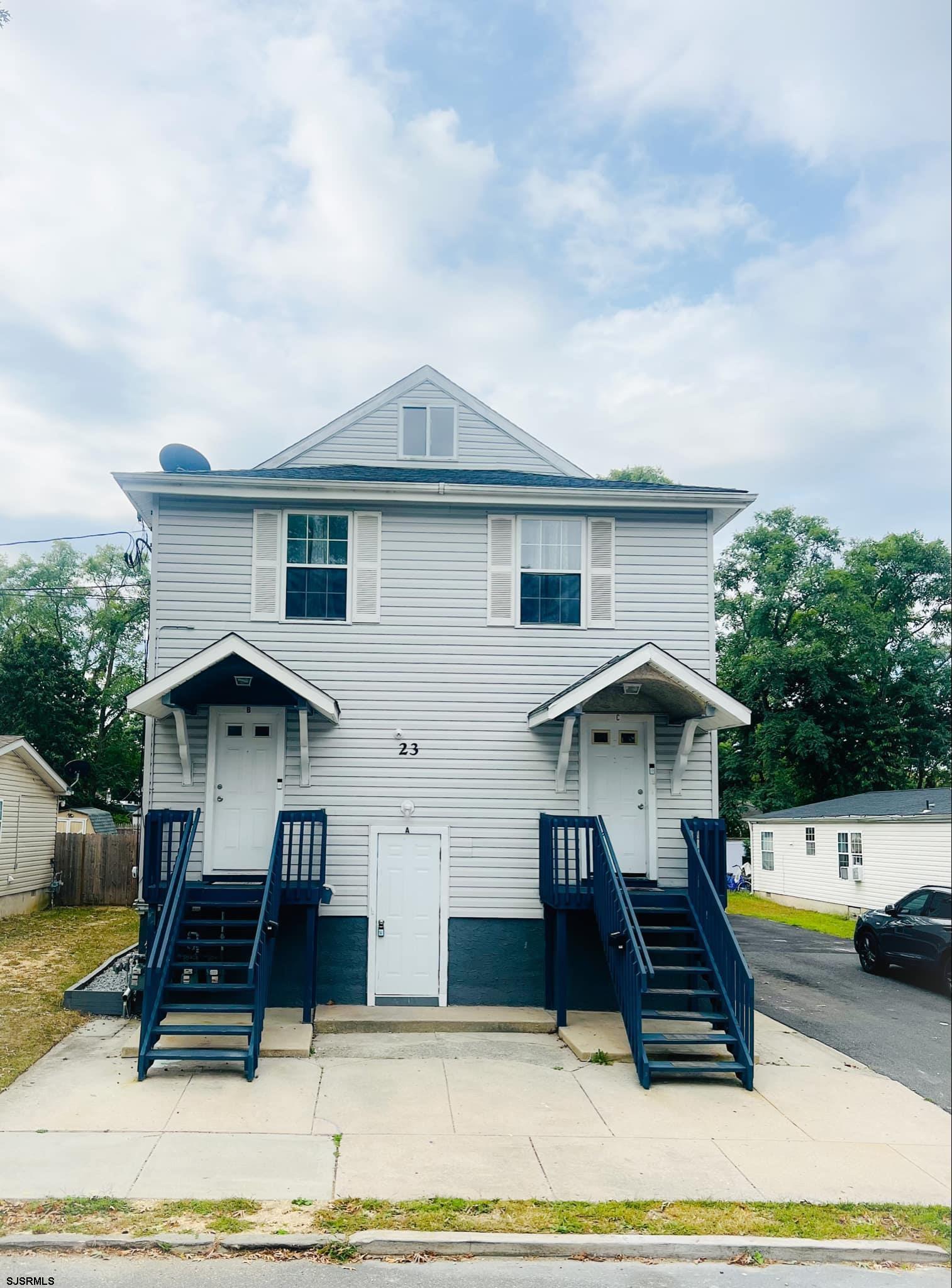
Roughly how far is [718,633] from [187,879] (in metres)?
29.2

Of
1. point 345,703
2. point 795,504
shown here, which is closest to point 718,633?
point 795,504

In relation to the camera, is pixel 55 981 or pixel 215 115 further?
pixel 55 981

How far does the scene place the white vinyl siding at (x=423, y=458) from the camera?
12.5m

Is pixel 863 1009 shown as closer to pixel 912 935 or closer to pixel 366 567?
pixel 912 935

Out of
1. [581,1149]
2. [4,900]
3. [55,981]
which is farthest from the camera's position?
[4,900]

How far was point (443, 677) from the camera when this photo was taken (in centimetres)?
1097

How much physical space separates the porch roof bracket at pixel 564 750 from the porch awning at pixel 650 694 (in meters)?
0.14

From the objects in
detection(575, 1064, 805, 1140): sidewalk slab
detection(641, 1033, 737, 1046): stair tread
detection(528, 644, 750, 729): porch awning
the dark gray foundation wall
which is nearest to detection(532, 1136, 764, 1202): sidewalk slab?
detection(575, 1064, 805, 1140): sidewalk slab

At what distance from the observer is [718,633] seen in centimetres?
3628

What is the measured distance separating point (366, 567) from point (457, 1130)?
6.39m

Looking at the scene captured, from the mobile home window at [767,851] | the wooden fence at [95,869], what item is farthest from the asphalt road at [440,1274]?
the mobile home window at [767,851]

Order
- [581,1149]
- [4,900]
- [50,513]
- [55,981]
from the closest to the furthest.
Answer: [581,1149] → [55,981] → [4,900] → [50,513]

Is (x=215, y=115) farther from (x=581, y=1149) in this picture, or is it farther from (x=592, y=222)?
(x=581, y=1149)

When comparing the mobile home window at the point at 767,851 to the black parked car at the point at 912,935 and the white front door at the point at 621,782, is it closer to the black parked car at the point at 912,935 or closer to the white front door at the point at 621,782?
the black parked car at the point at 912,935
